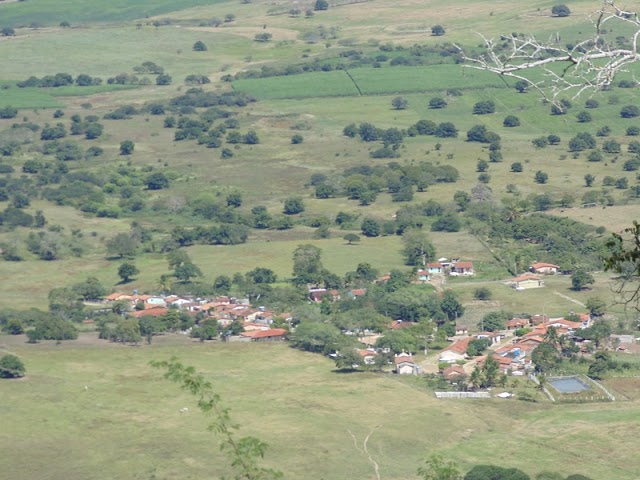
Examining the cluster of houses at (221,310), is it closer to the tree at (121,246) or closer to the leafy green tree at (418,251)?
the tree at (121,246)

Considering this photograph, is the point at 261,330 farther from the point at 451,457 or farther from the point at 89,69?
the point at 89,69

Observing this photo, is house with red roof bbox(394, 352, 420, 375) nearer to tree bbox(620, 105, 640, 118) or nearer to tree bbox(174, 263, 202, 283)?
tree bbox(174, 263, 202, 283)

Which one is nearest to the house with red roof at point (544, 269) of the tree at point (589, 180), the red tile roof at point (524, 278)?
the red tile roof at point (524, 278)

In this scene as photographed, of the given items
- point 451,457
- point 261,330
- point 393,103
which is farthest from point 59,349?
point 393,103

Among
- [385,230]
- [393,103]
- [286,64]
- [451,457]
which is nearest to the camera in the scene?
[451,457]

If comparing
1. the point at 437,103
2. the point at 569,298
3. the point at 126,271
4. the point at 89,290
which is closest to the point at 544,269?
the point at 569,298
